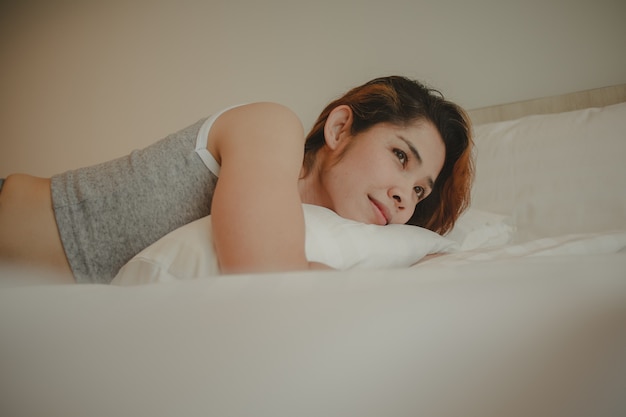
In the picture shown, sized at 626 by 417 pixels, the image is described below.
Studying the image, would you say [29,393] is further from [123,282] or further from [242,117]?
[242,117]

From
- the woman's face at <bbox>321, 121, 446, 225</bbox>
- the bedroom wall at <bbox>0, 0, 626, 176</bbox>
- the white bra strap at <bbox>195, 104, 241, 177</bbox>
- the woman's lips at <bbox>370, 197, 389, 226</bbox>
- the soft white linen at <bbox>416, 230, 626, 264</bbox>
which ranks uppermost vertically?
the bedroom wall at <bbox>0, 0, 626, 176</bbox>

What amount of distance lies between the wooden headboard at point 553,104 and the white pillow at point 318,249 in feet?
2.99

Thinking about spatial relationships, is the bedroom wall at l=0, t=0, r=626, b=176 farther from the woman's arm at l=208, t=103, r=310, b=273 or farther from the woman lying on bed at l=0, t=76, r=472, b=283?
the woman's arm at l=208, t=103, r=310, b=273

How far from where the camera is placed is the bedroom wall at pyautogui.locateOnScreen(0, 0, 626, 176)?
1.49m

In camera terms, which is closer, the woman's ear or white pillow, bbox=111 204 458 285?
white pillow, bbox=111 204 458 285

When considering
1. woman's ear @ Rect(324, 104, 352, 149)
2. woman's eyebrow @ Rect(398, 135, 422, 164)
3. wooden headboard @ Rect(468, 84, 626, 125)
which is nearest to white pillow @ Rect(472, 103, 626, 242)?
wooden headboard @ Rect(468, 84, 626, 125)

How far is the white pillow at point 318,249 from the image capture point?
1.90ft

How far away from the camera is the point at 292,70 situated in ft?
6.01

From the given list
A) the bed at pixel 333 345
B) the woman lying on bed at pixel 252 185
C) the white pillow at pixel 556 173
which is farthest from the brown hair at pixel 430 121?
the bed at pixel 333 345

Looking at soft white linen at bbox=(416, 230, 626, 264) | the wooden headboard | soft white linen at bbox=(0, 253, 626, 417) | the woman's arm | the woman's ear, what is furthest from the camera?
the wooden headboard

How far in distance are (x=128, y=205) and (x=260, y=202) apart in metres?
0.32

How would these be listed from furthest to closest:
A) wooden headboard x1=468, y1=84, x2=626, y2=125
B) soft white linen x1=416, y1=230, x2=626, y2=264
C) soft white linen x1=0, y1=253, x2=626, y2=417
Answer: wooden headboard x1=468, y1=84, x2=626, y2=125 → soft white linen x1=416, y1=230, x2=626, y2=264 → soft white linen x1=0, y1=253, x2=626, y2=417

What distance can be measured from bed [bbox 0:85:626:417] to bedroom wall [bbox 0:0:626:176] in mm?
1505

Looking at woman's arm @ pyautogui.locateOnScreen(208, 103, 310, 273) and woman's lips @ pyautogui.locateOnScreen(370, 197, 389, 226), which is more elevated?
woman's arm @ pyautogui.locateOnScreen(208, 103, 310, 273)
